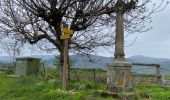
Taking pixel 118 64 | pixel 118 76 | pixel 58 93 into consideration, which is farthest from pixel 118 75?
pixel 58 93

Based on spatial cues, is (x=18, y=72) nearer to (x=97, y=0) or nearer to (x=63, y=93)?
(x=97, y=0)

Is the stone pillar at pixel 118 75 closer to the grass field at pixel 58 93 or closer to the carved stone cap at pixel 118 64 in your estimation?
the carved stone cap at pixel 118 64

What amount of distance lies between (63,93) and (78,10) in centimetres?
494

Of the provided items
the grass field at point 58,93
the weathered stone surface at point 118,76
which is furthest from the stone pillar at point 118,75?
the grass field at point 58,93

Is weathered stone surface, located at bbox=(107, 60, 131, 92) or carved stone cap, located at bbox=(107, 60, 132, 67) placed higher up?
carved stone cap, located at bbox=(107, 60, 132, 67)

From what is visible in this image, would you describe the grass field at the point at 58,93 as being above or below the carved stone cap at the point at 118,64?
below

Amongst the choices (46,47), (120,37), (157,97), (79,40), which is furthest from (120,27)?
(46,47)

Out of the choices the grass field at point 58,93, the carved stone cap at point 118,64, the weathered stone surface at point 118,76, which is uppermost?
the carved stone cap at point 118,64

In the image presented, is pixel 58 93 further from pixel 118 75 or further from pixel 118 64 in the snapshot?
pixel 118 64

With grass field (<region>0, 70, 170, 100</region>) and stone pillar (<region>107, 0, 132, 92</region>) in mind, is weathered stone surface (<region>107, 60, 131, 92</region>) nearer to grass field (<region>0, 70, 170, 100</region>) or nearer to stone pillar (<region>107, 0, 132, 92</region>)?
stone pillar (<region>107, 0, 132, 92</region>)

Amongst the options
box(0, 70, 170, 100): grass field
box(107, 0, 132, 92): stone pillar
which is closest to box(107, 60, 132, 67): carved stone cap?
box(107, 0, 132, 92): stone pillar

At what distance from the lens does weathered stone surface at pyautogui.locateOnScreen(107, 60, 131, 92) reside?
45.3 ft

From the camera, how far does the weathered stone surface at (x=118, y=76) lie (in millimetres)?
13820

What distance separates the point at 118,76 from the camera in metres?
13.8
